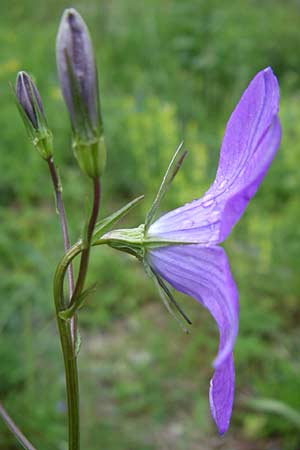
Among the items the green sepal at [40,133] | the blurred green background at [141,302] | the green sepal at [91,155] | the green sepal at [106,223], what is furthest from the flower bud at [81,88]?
the blurred green background at [141,302]

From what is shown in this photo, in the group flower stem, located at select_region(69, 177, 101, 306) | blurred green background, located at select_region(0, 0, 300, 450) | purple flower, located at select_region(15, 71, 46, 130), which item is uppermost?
purple flower, located at select_region(15, 71, 46, 130)

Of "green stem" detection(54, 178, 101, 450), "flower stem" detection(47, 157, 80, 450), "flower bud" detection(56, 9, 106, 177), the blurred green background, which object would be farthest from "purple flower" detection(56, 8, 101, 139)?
the blurred green background

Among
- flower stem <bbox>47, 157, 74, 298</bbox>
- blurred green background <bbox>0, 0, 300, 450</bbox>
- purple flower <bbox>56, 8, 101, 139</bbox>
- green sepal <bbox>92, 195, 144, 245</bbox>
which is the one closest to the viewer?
purple flower <bbox>56, 8, 101, 139</bbox>

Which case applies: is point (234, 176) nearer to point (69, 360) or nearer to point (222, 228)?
point (222, 228)

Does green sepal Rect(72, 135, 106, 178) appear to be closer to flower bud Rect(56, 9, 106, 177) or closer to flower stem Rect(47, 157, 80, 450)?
flower bud Rect(56, 9, 106, 177)

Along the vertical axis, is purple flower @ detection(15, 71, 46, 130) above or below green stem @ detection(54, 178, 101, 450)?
above

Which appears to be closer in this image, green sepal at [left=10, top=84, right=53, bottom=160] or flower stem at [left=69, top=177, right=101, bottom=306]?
flower stem at [left=69, top=177, right=101, bottom=306]

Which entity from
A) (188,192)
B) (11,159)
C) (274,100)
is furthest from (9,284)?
(274,100)

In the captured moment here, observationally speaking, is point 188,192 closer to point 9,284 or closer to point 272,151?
point 9,284
